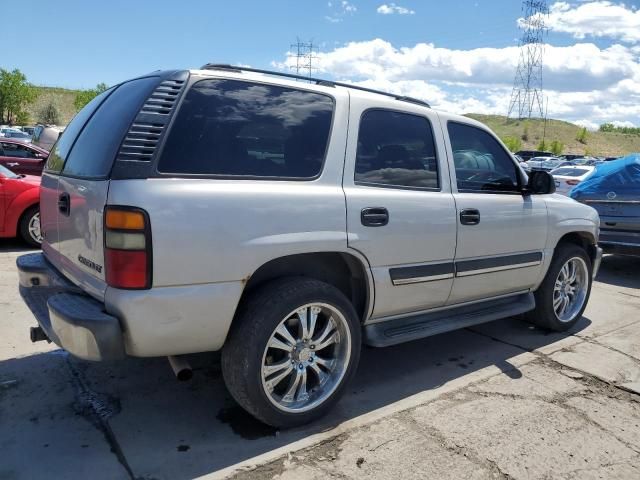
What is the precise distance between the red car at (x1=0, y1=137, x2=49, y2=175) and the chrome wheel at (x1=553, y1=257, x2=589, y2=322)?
10343mm

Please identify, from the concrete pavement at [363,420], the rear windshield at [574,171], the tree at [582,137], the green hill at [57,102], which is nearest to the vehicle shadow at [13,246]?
the concrete pavement at [363,420]

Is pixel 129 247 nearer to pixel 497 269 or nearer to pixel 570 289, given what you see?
pixel 497 269

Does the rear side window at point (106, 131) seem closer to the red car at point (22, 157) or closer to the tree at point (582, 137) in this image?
the red car at point (22, 157)

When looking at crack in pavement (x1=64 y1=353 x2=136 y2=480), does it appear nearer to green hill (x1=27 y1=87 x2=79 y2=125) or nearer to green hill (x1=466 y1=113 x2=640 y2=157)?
green hill (x1=27 y1=87 x2=79 y2=125)

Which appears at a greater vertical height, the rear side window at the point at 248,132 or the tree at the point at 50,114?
the tree at the point at 50,114

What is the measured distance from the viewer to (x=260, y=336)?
2.76 m

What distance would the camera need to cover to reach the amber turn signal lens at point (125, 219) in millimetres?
2434

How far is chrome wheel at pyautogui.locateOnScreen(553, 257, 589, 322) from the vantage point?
4.91 meters

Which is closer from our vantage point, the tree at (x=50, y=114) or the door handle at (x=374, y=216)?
the door handle at (x=374, y=216)

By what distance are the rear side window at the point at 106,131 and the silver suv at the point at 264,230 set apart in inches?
0.6

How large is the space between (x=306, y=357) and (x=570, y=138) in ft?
346

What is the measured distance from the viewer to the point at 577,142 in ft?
311

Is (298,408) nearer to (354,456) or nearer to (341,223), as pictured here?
(354,456)

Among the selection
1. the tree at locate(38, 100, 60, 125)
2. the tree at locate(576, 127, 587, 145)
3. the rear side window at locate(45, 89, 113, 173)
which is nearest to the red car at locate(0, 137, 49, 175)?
the rear side window at locate(45, 89, 113, 173)
